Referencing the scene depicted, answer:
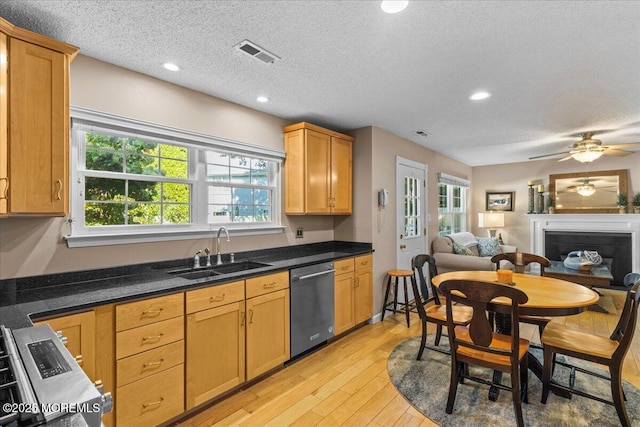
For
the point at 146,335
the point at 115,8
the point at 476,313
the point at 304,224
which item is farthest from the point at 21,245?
the point at 476,313

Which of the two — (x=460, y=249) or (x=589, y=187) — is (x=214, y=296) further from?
(x=589, y=187)

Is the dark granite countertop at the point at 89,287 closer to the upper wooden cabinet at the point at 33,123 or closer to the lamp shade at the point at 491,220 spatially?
the upper wooden cabinet at the point at 33,123

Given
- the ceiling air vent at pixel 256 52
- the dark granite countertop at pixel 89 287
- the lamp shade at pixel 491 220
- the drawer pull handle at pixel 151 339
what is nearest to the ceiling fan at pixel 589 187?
the lamp shade at pixel 491 220

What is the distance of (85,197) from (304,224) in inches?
87.5

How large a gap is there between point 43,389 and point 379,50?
2.35 metres

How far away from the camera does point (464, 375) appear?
2.45 meters

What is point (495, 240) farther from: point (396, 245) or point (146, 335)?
point (146, 335)

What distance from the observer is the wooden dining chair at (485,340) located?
1948mm

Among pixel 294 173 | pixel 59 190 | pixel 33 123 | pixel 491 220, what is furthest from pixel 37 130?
pixel 491 220

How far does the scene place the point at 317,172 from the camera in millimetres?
3596

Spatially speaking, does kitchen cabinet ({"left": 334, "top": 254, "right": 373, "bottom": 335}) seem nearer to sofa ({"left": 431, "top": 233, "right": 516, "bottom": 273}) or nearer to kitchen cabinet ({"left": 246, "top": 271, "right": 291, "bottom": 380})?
kitchen cabinet ({"left": 246, "top": 271, "right": 291, "bottom": 380})

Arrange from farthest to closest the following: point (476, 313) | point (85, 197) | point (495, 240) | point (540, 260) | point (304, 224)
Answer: point (495, 240) < point (304, 224) < point (540, 260) < point (85, 197) < point (476, 313)

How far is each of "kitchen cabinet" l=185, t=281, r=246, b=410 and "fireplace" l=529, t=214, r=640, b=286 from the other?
6402 mm

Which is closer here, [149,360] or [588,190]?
[149,360]
